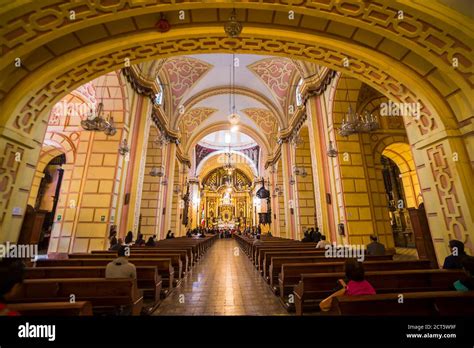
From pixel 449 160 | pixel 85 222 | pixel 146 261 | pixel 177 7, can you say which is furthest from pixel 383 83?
pixel 85 222

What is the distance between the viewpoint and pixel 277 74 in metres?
13.3

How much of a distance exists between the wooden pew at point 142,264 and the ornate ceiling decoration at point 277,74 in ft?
39.9

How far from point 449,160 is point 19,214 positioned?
26.4 ft

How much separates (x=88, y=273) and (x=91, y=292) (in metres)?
1.13

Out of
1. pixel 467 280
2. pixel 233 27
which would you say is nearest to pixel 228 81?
pixel 233 27

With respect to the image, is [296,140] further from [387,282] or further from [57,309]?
[57,309]

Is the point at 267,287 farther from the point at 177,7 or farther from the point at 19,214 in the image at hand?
the point at 177,7

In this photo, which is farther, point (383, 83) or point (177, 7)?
point (383, 83)

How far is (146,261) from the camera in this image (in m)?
4.43

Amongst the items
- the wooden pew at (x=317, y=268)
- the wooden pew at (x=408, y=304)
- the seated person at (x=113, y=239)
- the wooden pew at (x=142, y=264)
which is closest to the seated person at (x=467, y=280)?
the wooden pew at (x=408, y=304)

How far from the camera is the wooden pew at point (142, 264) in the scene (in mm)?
4188

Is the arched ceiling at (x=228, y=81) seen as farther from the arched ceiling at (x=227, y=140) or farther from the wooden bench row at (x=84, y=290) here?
the wooden bench row at (x=84, y=290)

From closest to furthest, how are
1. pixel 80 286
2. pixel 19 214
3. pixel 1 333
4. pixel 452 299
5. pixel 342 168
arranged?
pixel 1 333 < pixel 452 299 < pixel 80 286 < pixel 19 214 < pixel 342 168

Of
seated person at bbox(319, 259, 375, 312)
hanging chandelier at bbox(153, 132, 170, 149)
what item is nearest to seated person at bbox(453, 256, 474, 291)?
seated person at bbox(319, 259, 375, 312)
